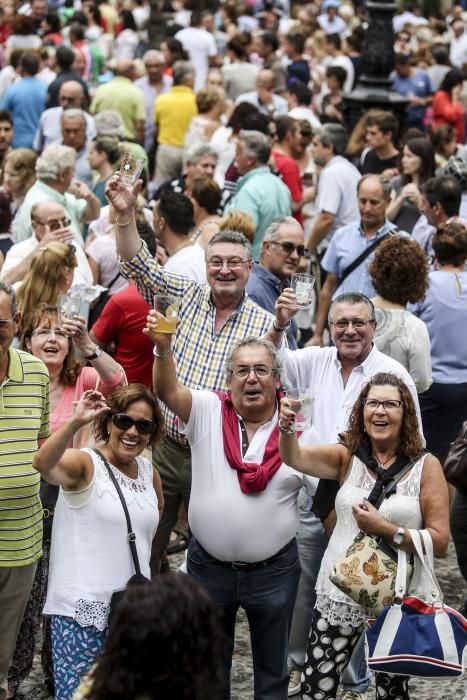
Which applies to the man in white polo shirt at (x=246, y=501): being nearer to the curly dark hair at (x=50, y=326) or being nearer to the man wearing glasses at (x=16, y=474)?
the man wearing glasses at (x=16, y=474)

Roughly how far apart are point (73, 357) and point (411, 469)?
5.30ft

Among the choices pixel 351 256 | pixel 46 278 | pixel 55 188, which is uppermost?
pixel 46 278

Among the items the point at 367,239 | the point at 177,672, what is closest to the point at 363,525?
the point at 177,672

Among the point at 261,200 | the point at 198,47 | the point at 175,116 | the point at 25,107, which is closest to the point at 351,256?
the point at 261,200

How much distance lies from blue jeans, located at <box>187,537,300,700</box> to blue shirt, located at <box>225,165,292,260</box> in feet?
12.8

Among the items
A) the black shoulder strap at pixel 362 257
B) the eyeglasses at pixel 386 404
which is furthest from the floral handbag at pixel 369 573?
the black shoulder strap at pixel 362 257

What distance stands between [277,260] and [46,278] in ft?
3.94

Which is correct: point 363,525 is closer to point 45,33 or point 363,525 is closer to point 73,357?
point 73,357

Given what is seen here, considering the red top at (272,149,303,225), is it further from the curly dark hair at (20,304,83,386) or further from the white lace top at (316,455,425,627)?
the white lace top at (316,455,425,627)

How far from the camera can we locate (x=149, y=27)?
18422 millimetres

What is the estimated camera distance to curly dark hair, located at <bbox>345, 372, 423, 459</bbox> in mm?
4910

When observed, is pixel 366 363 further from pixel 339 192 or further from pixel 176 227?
pixel 339 192

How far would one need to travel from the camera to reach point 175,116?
12.8 metres

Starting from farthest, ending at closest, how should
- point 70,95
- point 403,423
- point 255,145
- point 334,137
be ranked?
point 70,95
point 334,137
point 255,145
point 403,423
